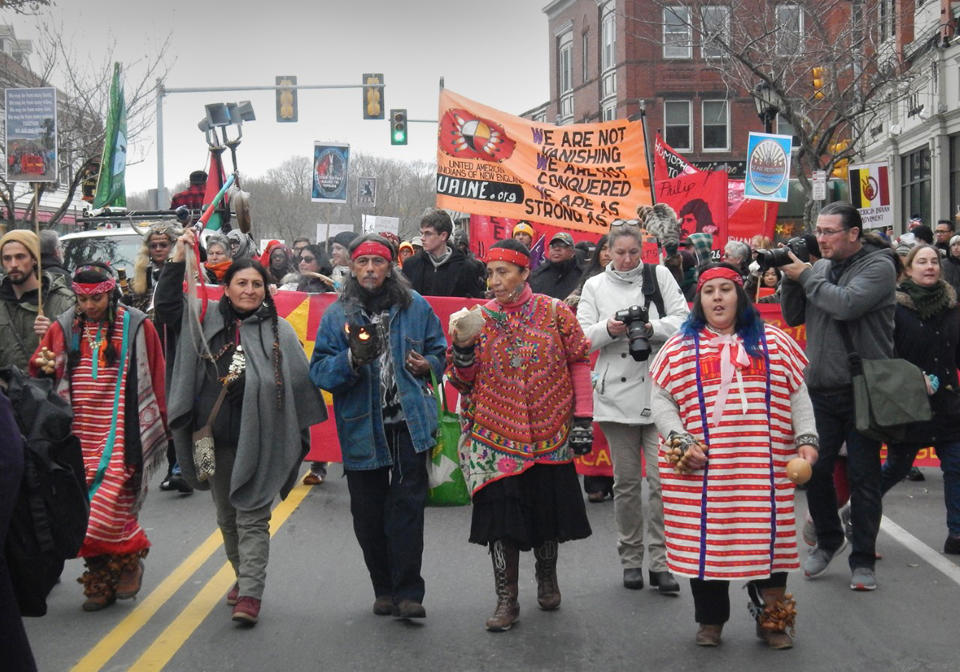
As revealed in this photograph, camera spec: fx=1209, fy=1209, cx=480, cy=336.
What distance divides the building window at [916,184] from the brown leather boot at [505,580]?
26.6 m

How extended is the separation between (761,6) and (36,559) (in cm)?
2336

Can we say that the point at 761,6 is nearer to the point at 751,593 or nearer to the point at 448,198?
the point at 448,198

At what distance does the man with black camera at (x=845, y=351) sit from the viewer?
21.3ft

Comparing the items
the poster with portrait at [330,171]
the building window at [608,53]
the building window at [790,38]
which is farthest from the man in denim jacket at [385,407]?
the building window at [608,53]

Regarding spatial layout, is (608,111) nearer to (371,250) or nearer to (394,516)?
(371,250)

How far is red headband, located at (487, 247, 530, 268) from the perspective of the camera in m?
6.00

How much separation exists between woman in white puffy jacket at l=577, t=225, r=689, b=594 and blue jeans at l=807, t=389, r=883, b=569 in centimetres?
91

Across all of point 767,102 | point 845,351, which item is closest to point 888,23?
point 767,102

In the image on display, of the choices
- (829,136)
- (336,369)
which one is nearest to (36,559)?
(336,369)

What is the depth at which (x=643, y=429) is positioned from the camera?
687 cm

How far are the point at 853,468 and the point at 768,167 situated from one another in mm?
9902

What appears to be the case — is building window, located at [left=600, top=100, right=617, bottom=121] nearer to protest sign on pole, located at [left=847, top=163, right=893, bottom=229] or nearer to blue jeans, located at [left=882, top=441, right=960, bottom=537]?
protest sign on pole, located at [left=847, top=163, right=893, bottom=229]

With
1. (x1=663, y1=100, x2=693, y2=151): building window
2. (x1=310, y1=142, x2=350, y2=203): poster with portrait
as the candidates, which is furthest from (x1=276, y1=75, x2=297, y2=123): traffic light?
(x1=663, y1=100, x2=693, y2=151): building window

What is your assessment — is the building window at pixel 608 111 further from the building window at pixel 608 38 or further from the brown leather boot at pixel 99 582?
the brown leather boot at pixel 99 582
